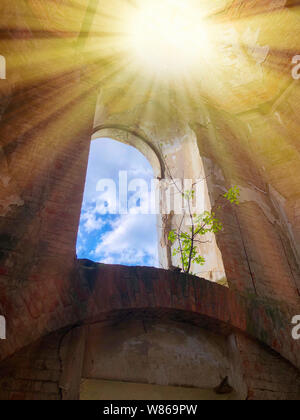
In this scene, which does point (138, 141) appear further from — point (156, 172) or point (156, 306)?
point (156, 306)

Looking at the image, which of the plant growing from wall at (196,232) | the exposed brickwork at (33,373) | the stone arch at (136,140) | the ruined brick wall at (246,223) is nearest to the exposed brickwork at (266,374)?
the ruined brick wall at (246,223)

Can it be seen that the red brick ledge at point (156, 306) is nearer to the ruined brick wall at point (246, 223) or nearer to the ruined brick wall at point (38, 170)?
the ruined brick wall at point (38, 170)

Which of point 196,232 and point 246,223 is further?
point 246,223

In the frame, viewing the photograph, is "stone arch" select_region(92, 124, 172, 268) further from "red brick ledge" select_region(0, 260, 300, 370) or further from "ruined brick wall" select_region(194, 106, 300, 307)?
"red brick ledge" select_region(0, 260, 300, 370)

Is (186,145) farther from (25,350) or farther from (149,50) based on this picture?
(25,350)

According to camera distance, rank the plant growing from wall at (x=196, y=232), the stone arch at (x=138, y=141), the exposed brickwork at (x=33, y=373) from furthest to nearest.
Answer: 1. the stone arch at (x=138, y=141)
2. the plant growing from wall at (x=196, y=232)
3. the exposed brickwork at (x=33, y=373)

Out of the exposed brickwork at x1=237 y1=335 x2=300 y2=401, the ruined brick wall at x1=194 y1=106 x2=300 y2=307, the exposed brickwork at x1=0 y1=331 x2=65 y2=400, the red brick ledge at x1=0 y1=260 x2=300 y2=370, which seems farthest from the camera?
the ruined brick wall at x1=194 y1=106 x2=300 y2=307

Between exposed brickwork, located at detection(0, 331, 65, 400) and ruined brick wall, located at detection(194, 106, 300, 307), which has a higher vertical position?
ruined brick wall, located at detection(194, 106, 300, 307)

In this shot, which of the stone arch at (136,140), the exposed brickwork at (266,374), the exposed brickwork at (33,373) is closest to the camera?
the exposed brickwork at (33,373)

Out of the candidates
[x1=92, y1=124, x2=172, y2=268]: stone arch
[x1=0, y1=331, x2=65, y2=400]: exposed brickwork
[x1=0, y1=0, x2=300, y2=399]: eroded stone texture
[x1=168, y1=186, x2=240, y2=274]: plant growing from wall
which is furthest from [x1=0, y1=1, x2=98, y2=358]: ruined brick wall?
[x1=168, y1=186, x2=240, y2=274]: plant growing from wall

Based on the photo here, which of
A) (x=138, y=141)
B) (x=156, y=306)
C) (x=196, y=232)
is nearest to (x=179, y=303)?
(x=156, y=306)

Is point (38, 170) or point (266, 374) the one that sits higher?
point (38, 170)

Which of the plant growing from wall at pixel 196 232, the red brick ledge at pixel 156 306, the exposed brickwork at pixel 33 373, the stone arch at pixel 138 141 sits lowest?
the exposed brickwork at pixel 33 373

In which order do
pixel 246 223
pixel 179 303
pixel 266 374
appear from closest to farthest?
pixel 179 303 → pixel 266 374 → pixel 246 223
